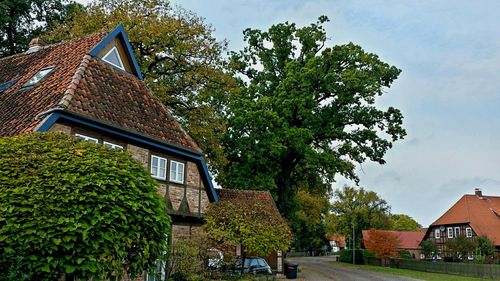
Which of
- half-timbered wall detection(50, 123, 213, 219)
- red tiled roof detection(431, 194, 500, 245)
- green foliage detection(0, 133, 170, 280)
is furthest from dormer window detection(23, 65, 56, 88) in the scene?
red tiled roof detection(431, 194, 500, 245)

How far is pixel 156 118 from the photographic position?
18.3 m

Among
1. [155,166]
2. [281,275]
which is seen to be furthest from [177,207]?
[281,275]

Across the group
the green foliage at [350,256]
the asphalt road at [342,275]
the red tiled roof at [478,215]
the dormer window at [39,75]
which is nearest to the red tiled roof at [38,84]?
the dormer window at [39,75]

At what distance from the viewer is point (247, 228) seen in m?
18.5

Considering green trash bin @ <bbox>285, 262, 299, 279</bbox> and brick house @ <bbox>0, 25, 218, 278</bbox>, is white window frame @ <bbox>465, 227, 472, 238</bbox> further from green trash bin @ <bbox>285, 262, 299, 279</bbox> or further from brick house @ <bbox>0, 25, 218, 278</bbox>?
brick house @ <bbox>0, 25, 218, 278</bbox>

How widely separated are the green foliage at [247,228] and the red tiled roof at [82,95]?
109 inches

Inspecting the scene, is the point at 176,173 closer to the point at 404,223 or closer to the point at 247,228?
the point at 247,228

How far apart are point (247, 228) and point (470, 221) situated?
4222 cm

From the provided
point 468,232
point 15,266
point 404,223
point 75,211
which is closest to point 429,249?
point 468,232

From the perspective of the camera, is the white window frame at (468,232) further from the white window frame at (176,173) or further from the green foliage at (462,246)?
the white window frame at (176,173)

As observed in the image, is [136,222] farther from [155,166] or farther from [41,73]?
[41,73]

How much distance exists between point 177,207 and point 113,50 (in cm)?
644

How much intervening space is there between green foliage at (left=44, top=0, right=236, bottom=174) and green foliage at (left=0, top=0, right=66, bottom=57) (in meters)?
6.90

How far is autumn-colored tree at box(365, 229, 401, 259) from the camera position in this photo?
49.2 m
